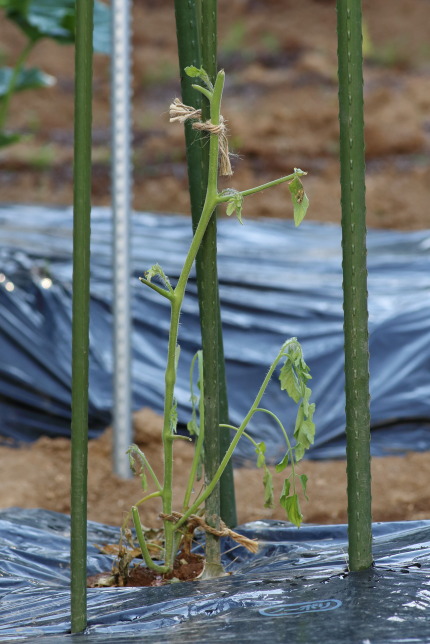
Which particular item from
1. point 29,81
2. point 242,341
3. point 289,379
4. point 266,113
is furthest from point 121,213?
point 266,113

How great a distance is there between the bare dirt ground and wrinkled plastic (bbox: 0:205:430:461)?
21 cm

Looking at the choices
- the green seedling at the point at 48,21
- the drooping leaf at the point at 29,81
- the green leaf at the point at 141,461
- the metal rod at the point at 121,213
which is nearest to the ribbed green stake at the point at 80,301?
the green leaf at the point at 141,461

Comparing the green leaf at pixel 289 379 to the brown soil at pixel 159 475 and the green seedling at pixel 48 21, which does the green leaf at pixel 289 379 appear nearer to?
the brown soil at pixel 159 475

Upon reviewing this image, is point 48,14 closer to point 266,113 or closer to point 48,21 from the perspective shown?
point 48,21

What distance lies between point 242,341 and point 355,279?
157cm

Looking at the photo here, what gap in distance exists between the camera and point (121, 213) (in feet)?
7.18

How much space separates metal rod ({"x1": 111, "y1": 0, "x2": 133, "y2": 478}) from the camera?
2164 millimetres

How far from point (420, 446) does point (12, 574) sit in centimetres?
141

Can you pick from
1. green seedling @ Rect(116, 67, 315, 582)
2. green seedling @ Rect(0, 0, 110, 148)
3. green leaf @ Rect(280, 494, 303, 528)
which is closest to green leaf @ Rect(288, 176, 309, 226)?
green seedling @ Rect(116, 67, 315, 582)

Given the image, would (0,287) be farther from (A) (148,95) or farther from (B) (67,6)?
(A) (148,95)

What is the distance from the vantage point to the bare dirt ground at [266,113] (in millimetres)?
5797

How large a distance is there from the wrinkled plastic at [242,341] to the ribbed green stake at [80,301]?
1387mm

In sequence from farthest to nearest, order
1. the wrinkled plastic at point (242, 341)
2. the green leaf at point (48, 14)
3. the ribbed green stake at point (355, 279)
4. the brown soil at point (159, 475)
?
the green leaf at point (48, 14) < the wrinkled plastic at point (242, 341) < the brown soil at point (159, 475) < the ribbed green stake at point (355, 279)

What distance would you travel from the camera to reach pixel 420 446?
244cm
